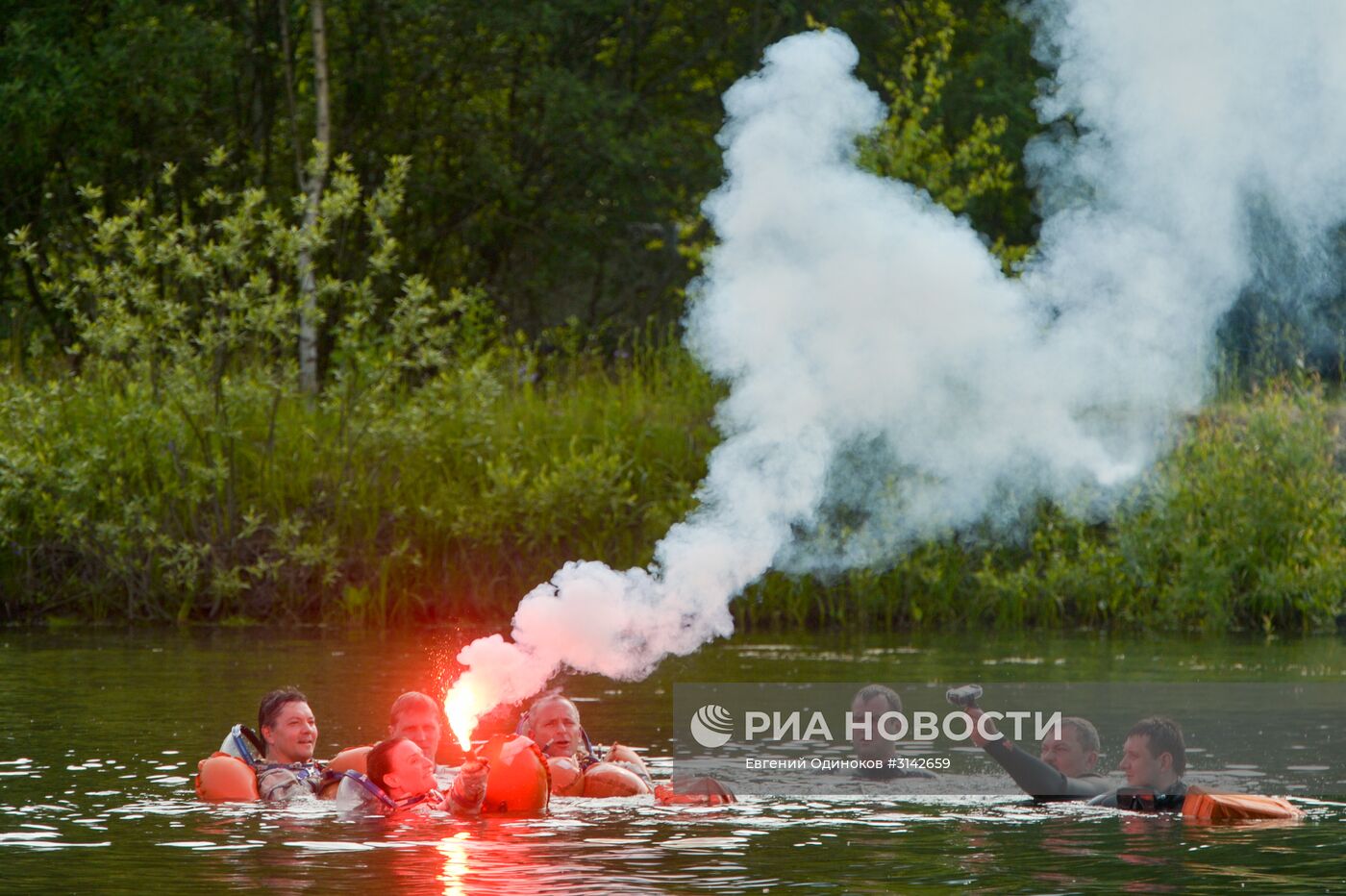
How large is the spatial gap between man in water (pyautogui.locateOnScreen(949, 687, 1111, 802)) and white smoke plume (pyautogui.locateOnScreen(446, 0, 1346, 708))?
80.2 inches

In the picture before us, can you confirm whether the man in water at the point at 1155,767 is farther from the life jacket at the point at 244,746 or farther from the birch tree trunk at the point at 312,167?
the birch tree trunk at the point at 312,167

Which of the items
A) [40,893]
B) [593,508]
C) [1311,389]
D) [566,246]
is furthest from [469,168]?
[40,893]

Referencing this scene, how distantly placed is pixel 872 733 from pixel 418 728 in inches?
127

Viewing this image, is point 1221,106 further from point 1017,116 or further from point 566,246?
point 566,246

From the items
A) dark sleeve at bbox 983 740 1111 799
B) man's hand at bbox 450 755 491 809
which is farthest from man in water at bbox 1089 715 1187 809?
man's hand at bbox 450 755 491 809

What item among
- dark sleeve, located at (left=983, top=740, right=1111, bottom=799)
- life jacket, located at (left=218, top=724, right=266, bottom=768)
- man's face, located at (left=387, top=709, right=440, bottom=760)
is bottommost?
dark sleeve, located at (left=983, top=740, right=1111, bottom=799)

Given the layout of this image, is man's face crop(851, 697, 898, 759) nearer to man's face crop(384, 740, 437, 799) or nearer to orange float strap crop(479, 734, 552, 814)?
orange float strap crop(479, 734, 552, 814)

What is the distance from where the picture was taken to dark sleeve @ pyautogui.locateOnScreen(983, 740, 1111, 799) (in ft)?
42.8

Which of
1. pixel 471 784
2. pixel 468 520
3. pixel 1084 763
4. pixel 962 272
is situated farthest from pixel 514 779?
pixel 468 520

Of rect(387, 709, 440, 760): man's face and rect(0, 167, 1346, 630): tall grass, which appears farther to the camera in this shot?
rect(0, 167, 1346, 630): tall grass

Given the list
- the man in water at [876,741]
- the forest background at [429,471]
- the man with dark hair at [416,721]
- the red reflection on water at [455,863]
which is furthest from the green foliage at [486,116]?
the red reflection on water at [455,863]

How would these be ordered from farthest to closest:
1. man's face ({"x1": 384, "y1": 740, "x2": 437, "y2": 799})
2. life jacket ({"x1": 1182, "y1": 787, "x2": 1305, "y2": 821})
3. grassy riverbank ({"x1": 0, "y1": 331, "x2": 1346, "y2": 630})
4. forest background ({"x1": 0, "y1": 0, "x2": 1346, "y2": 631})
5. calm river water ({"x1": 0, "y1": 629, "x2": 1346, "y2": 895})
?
grassy riverbank ({"x1": 0, "y1": 331, "x2": 1346, "y2": 630})
forest background ({"x1": 0, "y1": 0, "x2": 1346, "y2": 631})
man's face ({"x1": 384, "y1": 740, "x2": 437, "y2": 799})
life jacket ({"x1": 1182, "y1": 787, "x2": 1305, "y2": 821})
calm river water ({"x1": 0, "y1": 629, "x2": 1346, "y2": 895})

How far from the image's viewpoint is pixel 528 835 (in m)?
11.6

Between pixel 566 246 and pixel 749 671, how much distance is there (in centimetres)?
1769
